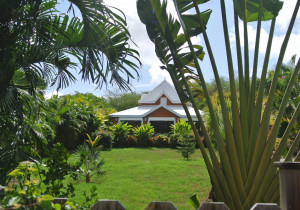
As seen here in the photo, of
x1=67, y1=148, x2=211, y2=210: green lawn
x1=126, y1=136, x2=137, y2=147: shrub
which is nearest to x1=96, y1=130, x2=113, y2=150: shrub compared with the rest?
x1=126, y1=136, x2=137, y2=147: shrub

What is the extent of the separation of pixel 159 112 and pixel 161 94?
13.4 feet

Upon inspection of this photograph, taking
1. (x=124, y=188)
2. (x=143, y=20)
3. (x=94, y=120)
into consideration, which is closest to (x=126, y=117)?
(x=94, y=120)

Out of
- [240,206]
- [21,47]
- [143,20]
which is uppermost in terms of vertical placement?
[143,20]

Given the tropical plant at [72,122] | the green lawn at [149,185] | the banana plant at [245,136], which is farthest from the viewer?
the tropical plant at [72,122]

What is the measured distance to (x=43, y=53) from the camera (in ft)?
11.9

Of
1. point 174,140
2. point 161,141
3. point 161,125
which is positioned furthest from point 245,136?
point 161,125

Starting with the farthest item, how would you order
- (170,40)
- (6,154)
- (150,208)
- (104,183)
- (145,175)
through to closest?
(145,175) < (104,183) < (170,40) < (6,154) < (150,208)

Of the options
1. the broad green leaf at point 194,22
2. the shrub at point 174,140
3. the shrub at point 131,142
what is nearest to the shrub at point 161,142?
the shrub at point 174,140

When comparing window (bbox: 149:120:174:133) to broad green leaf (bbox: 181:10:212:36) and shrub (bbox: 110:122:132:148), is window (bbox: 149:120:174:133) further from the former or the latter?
broad green leaf (bbox: 181:10:212:36)

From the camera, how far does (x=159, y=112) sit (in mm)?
29312

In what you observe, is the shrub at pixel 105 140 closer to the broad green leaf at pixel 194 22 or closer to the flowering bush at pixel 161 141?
the flowering bush at pixel 161 141

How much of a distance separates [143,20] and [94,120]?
15872mm

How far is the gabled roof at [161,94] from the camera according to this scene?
32.8 meters

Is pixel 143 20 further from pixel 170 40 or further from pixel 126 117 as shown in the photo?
pixel 126 117
